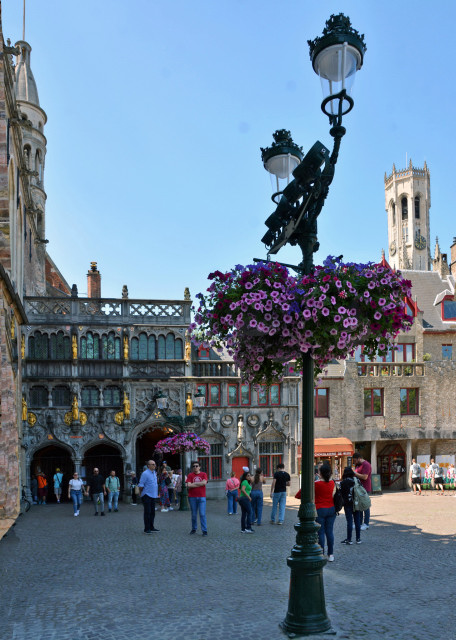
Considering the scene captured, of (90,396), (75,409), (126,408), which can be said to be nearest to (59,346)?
(90,396)

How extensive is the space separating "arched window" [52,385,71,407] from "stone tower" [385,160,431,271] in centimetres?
7007

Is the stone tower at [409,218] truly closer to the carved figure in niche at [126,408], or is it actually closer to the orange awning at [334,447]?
the orange awning at [334,447]

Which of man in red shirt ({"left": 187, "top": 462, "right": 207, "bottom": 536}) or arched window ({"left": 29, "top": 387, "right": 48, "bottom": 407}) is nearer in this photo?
man in red shirt ({"left": 187, "top": 462, "right": 207, "bottom": 536})

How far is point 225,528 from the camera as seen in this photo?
16.0 m

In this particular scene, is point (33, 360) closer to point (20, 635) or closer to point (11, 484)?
point (11, 484)

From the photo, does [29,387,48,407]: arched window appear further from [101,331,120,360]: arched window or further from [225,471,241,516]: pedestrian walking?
[225,471,241,516]: pedestrian walking

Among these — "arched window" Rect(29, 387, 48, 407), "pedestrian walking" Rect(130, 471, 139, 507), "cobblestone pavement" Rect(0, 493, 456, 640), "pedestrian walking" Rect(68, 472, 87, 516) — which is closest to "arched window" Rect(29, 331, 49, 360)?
"arched window" Rect(29, 387, 48, 407)

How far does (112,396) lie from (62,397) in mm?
2257

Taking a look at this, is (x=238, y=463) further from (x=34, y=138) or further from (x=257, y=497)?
(x=34, y=138)

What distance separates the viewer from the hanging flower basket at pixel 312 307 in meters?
6.79

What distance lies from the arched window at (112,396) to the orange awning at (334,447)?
9770 millimetres

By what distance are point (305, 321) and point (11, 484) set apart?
14.0m

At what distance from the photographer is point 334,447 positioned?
30.8 m

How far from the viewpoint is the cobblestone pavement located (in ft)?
23.1
